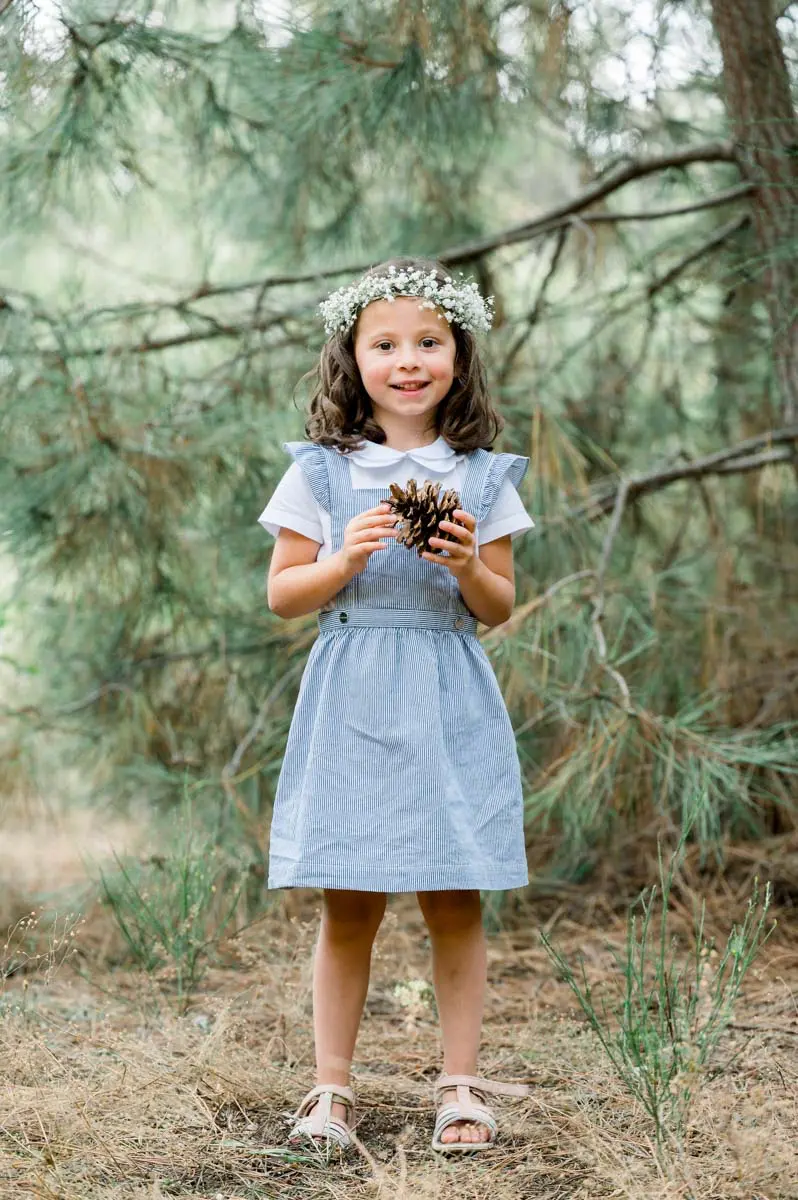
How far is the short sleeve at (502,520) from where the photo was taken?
1.90m

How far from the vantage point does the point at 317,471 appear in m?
1.85

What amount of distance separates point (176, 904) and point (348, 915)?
2.18ft

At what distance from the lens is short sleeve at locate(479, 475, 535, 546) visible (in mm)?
1896

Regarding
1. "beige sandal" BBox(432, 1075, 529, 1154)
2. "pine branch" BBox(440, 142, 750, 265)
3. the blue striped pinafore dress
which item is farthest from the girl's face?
"pine branch" BBox(440, 142, 750, 265)

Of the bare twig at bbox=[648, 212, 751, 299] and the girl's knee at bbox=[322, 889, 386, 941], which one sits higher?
the bare twig at bbox=[648, 212, 751, 299]

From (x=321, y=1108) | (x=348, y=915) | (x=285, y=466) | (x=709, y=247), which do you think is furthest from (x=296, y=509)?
(x=709, y=247)

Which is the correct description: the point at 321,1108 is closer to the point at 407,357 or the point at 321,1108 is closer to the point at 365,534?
the point at 365,534

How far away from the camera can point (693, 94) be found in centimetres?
357

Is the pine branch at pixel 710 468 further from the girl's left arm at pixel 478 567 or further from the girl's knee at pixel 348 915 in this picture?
the girl's knee at pixel 348 915

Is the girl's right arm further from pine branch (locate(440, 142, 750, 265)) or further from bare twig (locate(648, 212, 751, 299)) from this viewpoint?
bare twig (locate(648, 212, 751, 299))

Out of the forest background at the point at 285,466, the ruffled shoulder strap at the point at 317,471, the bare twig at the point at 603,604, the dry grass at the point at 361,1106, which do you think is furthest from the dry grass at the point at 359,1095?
the ruffled shoulder strap at the point at 317,471

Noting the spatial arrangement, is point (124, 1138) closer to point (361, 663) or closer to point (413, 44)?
point (361, 663)

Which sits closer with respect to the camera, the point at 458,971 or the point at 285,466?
the point at 458,971

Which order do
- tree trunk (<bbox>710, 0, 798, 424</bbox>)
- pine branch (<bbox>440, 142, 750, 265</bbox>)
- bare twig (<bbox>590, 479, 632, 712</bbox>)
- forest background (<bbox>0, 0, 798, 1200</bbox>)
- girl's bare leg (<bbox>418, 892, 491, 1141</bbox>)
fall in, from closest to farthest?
1. girl's bare leg (<bbox>418, 892, 491, 1141</bbox>)
2. bare twig (<bbox>590, 479, 632, 712</bbox>)
3. forest background (<bbox>0, 0, 798, 1200</bbox>)
4. tree trunk (<bbox>710, 0, 798, 424</bbox>)
5. pine branch (<bbox>440, 142, 750, 265</bbox>)
